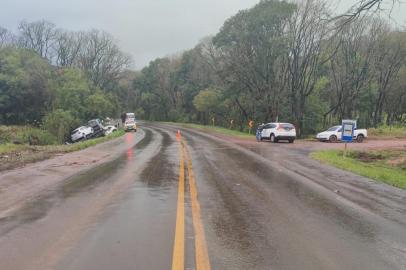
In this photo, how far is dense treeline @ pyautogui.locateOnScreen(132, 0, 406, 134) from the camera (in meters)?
45.9

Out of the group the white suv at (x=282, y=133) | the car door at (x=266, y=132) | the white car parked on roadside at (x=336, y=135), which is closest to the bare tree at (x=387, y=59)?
the white car parked on roadside at (x=336, y=135)

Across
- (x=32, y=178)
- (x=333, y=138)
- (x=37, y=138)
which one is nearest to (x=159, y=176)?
(x=32, y=178)

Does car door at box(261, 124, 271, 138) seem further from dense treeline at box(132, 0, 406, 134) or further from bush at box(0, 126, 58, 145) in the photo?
bush at box(0, 126, 58, 145)

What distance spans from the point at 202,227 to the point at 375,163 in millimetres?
15619

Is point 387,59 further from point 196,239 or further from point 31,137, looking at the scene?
point 196,239

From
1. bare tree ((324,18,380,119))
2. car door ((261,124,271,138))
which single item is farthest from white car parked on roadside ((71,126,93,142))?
bare tree ((324,18,380,119))

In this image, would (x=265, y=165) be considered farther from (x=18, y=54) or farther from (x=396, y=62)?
(x=18, y=54)

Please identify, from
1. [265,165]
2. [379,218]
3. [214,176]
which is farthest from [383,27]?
[379,218]

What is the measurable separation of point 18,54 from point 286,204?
6180 centimetres

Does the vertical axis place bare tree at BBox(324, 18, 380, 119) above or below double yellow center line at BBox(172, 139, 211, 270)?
above

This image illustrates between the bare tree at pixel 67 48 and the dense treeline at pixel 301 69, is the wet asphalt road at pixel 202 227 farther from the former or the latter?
the bare tree at pixel 67 48

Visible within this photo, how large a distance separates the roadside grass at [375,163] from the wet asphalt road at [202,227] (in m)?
1.84

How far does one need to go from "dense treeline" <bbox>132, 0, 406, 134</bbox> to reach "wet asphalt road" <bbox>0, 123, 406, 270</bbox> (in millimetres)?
31703

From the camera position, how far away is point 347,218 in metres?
7.30
